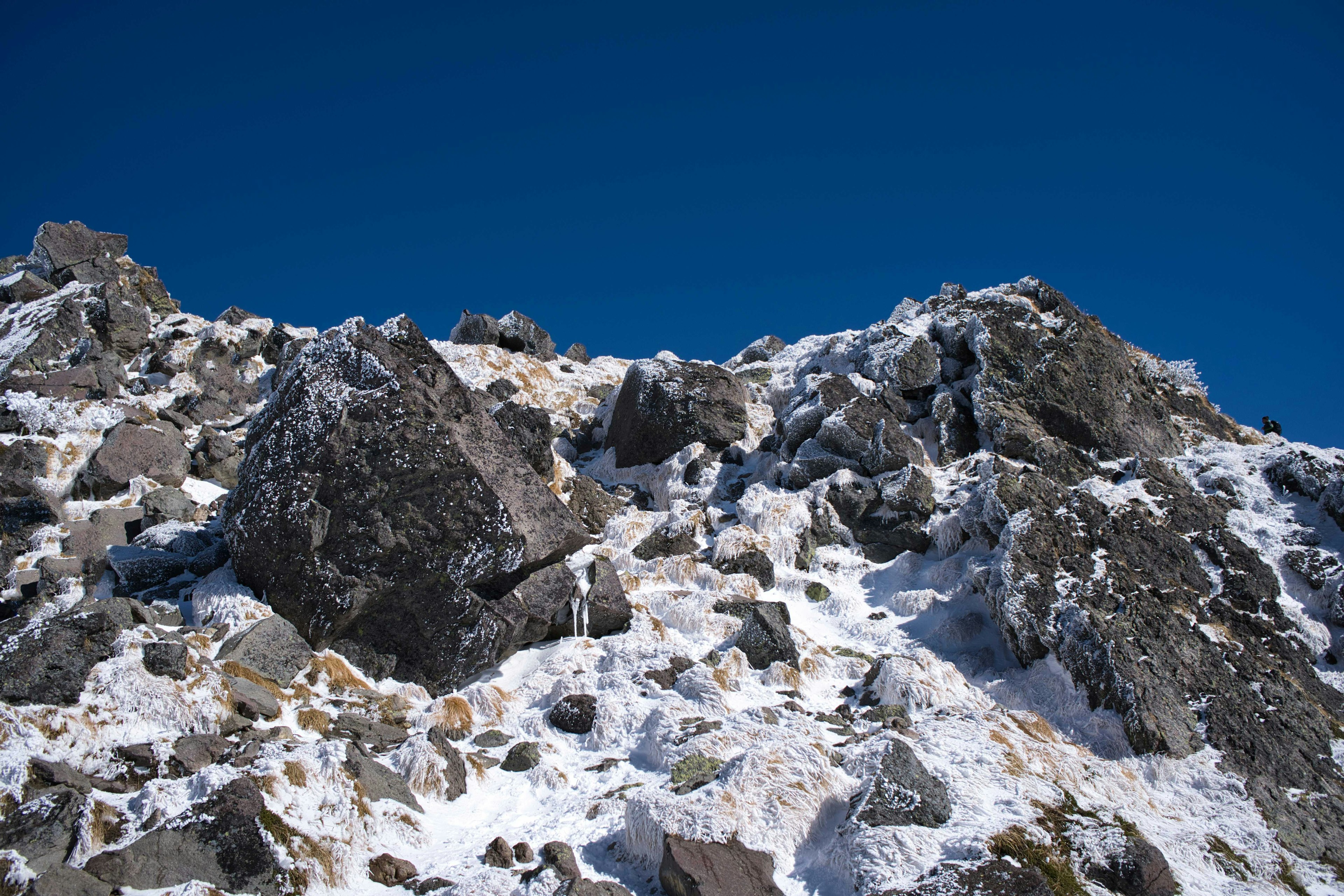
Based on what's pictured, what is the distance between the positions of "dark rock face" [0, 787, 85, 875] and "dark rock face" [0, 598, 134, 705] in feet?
5.85

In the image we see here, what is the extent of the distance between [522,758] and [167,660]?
473cm

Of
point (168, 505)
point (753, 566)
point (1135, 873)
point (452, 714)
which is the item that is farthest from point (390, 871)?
point (168, 505)

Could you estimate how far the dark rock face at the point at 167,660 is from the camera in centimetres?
1006

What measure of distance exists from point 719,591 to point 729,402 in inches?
309

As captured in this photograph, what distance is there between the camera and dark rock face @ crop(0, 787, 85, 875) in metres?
7.44

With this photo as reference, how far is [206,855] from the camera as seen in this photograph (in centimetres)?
783

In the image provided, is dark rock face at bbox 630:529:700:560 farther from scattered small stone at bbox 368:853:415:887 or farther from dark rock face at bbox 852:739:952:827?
scattered small stone at bbox 368:853:415:887

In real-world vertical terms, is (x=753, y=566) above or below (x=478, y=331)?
below

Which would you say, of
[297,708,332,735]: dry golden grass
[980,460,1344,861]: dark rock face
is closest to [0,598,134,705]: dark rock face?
[297,708,332,735]: dry golden grass

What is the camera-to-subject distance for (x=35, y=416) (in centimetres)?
1764

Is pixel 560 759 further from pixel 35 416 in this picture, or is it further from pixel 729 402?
pixel 35 416

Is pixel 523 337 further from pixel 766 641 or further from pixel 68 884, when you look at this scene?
pixel 68 884

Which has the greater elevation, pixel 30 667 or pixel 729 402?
pixel 729 402

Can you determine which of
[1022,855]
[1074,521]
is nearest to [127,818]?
[1022,855]
